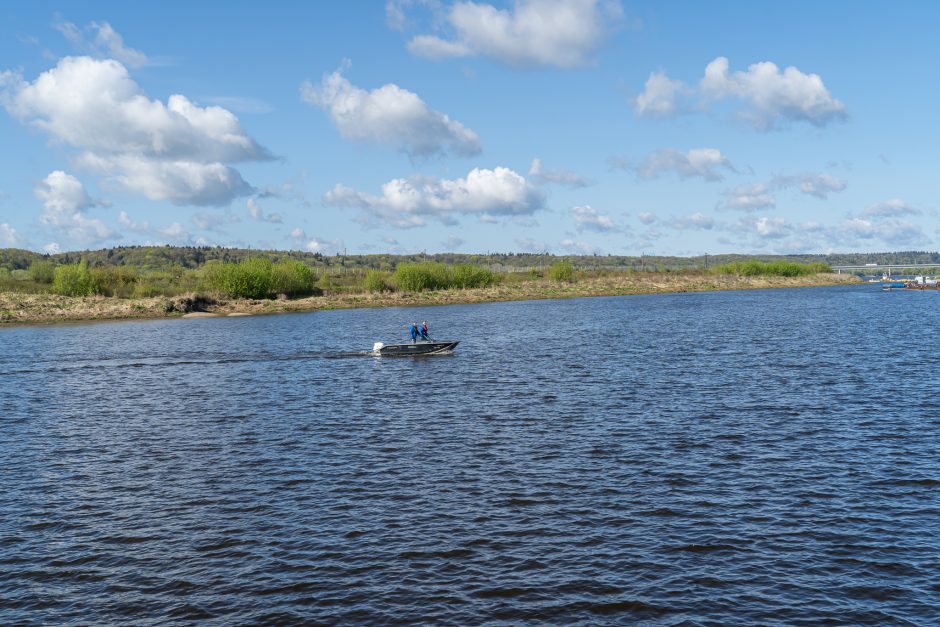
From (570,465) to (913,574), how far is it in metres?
12.7

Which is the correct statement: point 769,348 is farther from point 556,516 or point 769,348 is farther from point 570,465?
point 556,516

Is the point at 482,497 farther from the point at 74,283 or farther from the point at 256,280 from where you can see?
the point at 74,283

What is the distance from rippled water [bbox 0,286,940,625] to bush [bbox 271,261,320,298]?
116767mm

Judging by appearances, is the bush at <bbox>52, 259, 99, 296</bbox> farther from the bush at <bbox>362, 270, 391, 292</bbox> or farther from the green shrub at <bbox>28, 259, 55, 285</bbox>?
the bush at <bbox>362, 270, 391, 292</bbox>

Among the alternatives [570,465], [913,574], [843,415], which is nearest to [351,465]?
[570,465]

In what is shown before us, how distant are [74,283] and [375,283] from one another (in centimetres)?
6814

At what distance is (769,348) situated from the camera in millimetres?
67750

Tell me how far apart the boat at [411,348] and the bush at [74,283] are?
4668 inches

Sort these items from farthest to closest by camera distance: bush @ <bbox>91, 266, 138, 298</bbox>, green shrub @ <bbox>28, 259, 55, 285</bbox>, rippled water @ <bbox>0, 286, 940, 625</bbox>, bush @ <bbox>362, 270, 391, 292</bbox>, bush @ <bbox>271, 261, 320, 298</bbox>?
bush @ <bbox>362, 270, 391, 292</bbox> < green shrub @ <bbox>28, 259, 55, 285</bbox> < bush @ <bbox>271, 261, 320, 298</bbox> < bush @ <bbox>91, 266, 138, 298</bbox> < rippled water @ <bbox>0, 286, 940, 625</bbox>

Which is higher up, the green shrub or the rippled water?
the green shrub

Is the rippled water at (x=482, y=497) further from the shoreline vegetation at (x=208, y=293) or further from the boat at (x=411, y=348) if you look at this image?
the shoreline vegetation at (x=208, y=293)

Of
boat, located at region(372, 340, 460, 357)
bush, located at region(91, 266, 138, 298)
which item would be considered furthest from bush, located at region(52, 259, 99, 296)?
boat, located at region(372, 340, 460, 357)

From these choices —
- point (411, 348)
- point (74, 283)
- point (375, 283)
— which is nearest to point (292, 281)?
point (375, 283)

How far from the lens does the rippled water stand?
18359mm
